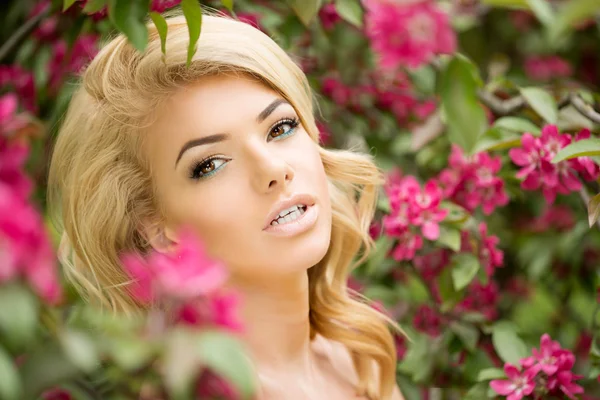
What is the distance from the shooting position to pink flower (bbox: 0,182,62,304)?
0.80m

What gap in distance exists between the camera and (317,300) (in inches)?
67.4

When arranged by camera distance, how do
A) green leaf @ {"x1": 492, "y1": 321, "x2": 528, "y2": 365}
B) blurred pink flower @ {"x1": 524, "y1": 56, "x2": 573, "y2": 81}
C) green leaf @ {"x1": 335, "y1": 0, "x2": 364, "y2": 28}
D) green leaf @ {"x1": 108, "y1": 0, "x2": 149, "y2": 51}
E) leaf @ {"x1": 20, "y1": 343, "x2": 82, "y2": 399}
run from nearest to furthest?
leaf @ {"x1": 20, "y1": 343, "x2": 82, "y2": 399}, green leaf @ {"x1": 108, "y1": 0, "x2": 149, "y2": 51}, green leaf @ {"x1": 492, "y1": 321, "x2": 528, "y2": 365}, green leaf @ {"x1": 335, "y1": 0, "x2": 364, "y2": 28}, blurred pink flower @ {"x1": 524, "y1": 56, "x2": 573, "y2": 81}

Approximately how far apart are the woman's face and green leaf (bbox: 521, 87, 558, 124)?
0.59 meters

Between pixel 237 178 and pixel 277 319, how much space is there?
0.29 m

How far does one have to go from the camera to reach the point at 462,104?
1.95 metres

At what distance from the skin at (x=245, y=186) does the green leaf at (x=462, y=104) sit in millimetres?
484

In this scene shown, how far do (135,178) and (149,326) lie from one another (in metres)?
0.64

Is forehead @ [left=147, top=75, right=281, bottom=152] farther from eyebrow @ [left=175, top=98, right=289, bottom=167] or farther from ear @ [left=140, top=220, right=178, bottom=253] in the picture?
ear @ [left=140, top=220, right=178, bottom=253]

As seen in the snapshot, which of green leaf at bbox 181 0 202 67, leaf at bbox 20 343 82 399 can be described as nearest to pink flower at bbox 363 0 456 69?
green leaf at bbox 181 0 202 67

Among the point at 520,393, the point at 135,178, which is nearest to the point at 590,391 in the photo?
the point at 520,393

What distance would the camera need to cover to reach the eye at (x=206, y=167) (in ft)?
4.62

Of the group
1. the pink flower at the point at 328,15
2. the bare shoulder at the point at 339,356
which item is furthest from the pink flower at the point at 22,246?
the pink flower at the point at 328,15

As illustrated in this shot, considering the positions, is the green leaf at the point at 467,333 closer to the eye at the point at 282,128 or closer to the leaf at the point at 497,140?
the leaf at the point at 497,140

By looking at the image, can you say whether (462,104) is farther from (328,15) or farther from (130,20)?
(130,20)
